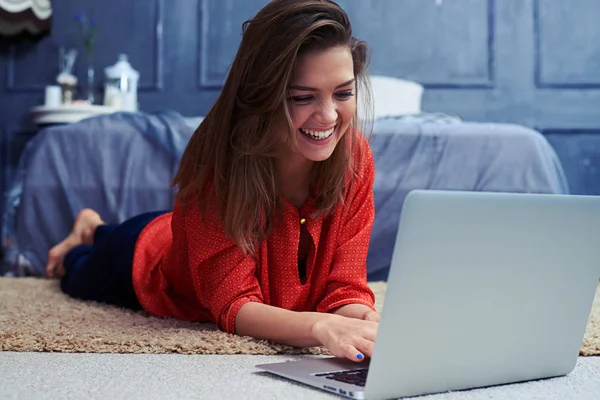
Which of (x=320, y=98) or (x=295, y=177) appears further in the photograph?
(x=295, y=177)

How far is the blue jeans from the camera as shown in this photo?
1.68 meters

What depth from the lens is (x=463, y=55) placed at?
4051 mm

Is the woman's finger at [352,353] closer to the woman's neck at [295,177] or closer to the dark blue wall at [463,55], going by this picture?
the woman's neck at [295,177]

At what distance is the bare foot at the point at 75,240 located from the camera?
2.23 meters

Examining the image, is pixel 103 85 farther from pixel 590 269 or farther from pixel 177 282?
pixel 590 269

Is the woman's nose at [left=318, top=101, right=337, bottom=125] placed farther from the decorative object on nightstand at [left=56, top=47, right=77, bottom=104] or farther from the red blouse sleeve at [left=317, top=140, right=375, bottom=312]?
the decorative object on nightstand at [left=56, top=47, right=77, bottom=104]

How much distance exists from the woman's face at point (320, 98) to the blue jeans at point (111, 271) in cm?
66

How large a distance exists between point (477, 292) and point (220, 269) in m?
0.55

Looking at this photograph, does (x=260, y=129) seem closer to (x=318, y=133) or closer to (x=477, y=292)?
(x=318, y=133)

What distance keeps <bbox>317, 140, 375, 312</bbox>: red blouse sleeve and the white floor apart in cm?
20

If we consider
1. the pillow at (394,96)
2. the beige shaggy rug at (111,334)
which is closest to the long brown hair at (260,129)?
the beige shaggy rug at (111,334)

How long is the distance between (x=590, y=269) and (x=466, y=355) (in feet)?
0.63

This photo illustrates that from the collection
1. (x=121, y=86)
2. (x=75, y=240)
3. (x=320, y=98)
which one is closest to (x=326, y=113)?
(x=320, y=98)

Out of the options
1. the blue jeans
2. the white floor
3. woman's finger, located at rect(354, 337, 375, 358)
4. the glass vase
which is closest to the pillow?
the glass vase
